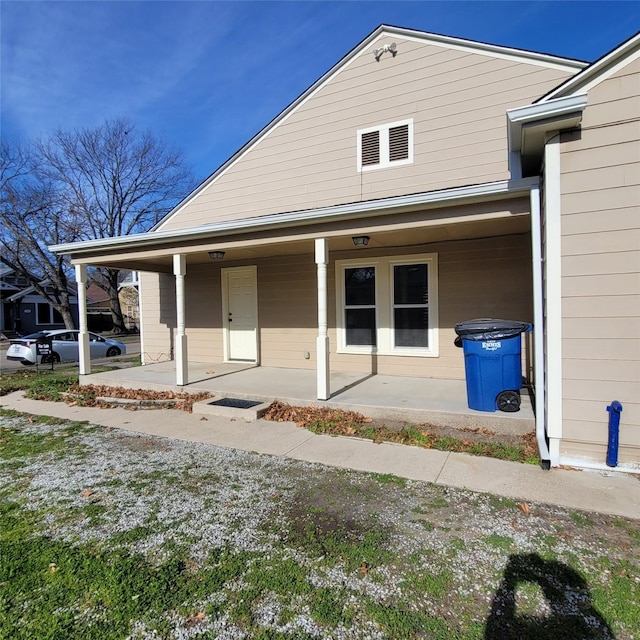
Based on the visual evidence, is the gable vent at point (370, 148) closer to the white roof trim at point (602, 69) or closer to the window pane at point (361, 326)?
the window pane at point (361, 326)

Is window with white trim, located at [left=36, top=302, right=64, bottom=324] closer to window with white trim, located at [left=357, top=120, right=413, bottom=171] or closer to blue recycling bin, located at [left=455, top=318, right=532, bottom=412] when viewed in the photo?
window with white trim, located at [left=357, top=120, right=413, bottom=171]

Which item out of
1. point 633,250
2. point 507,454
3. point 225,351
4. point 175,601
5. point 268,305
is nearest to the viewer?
point 175,601

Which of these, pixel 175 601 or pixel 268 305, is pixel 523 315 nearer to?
pixel 268 305

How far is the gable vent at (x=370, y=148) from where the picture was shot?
25.7 feet

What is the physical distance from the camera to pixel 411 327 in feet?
24.7

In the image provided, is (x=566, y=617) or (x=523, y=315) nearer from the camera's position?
(x=566, y=617)

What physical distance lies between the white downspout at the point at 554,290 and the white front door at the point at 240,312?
21.0 feet

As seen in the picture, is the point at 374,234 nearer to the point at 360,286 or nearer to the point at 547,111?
the point at 360,286

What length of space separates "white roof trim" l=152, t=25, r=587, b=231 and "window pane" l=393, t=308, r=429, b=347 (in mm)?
4514

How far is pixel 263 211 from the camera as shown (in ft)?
29.5

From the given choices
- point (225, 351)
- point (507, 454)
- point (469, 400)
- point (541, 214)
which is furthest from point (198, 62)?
point (507, 454)

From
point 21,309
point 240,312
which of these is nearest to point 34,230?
point 21,309

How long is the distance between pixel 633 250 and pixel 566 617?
309cm

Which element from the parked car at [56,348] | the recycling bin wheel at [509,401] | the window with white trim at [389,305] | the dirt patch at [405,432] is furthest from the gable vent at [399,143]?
the parked car at [56,348]
